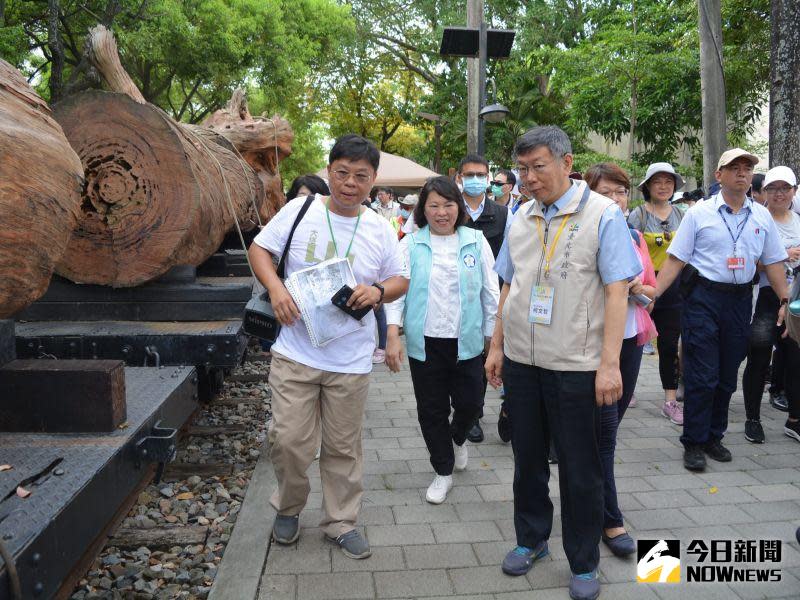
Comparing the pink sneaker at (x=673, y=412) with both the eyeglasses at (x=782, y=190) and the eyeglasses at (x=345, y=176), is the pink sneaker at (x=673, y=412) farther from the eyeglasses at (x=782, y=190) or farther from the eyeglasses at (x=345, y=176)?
the eyeglasses at (x=345, y=176)

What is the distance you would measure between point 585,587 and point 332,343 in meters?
1.53

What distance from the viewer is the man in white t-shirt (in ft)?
11.1

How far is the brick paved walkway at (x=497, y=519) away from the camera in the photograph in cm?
325

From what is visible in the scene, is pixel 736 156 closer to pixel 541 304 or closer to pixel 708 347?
pixel 708 347

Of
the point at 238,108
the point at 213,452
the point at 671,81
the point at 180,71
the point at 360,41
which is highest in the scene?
the point at 360,41

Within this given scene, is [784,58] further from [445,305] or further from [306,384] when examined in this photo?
[306,384]

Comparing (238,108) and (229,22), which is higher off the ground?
(229,22)

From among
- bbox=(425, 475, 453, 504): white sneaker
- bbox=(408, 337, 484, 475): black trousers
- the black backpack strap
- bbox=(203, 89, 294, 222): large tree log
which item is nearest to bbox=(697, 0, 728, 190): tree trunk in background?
bbox=(203, 89, 294, 222): large tree log

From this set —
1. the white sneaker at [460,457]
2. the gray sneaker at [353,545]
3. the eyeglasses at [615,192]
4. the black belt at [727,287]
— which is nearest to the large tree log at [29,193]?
the gray sneaker at [353,545]

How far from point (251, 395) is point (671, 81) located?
987 centimetres

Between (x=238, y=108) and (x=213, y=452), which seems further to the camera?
(x=238, y=108)

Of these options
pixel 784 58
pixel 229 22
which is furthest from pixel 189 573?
pixel 229 22

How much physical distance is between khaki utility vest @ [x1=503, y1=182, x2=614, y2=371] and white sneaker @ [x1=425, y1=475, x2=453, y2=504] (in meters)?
1.39

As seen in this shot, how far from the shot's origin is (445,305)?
4.22 metres
